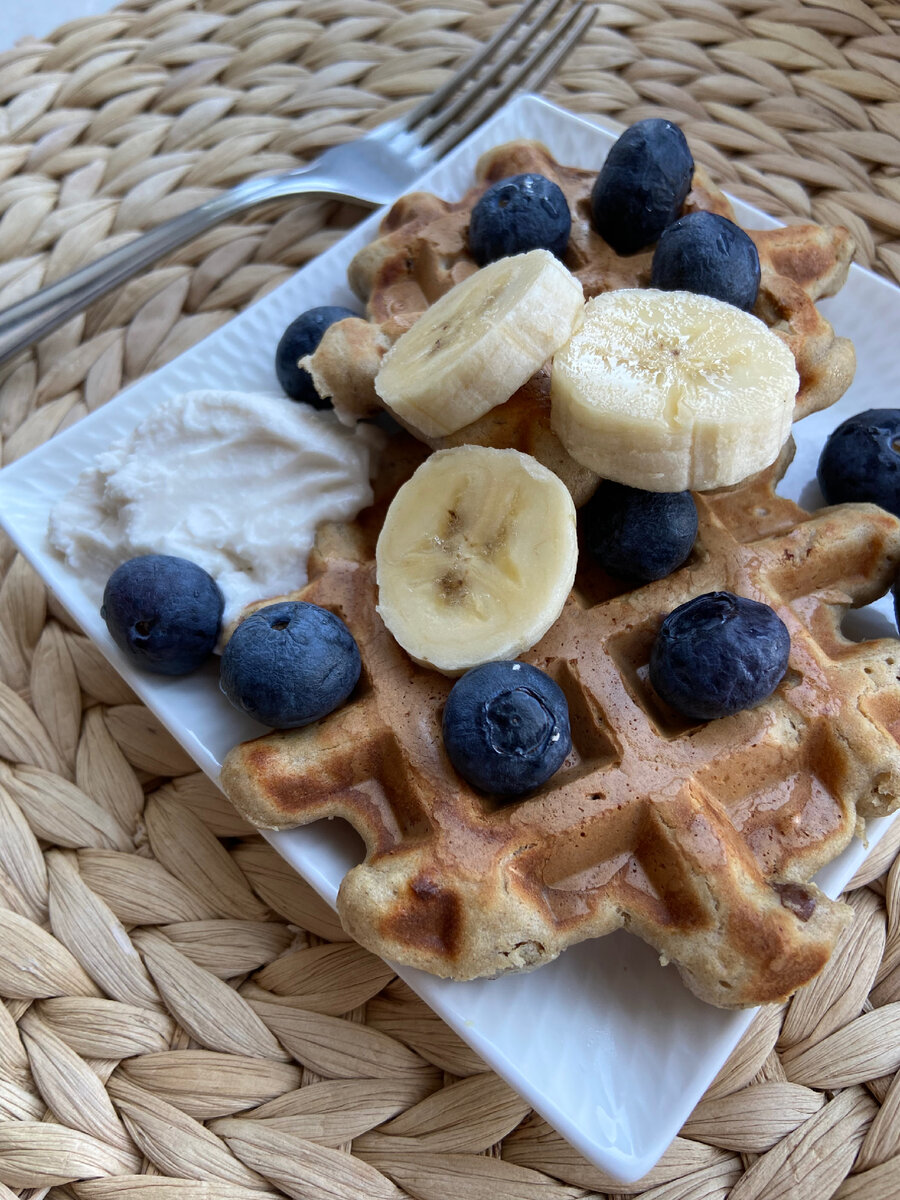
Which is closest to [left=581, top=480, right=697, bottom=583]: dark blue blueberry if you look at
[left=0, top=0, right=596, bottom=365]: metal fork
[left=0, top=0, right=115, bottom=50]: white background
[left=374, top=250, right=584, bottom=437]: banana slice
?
[left=374, top=250, right=584, bottom=437]: banana slice

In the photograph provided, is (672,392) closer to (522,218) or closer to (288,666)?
(522,218)

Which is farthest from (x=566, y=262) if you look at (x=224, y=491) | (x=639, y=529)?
(x=224, y=491)

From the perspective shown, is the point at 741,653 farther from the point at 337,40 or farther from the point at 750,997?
the point at 337,40

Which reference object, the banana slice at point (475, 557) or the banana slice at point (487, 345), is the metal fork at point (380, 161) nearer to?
the banana slice at point (487, 345)

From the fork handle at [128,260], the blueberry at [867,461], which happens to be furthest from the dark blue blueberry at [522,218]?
the fork handle at [128,260]

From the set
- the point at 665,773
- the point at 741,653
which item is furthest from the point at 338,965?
the point at 741,653

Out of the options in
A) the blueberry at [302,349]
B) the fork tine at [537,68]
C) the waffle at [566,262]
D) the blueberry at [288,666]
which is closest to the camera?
the blueberry at [288,666]
